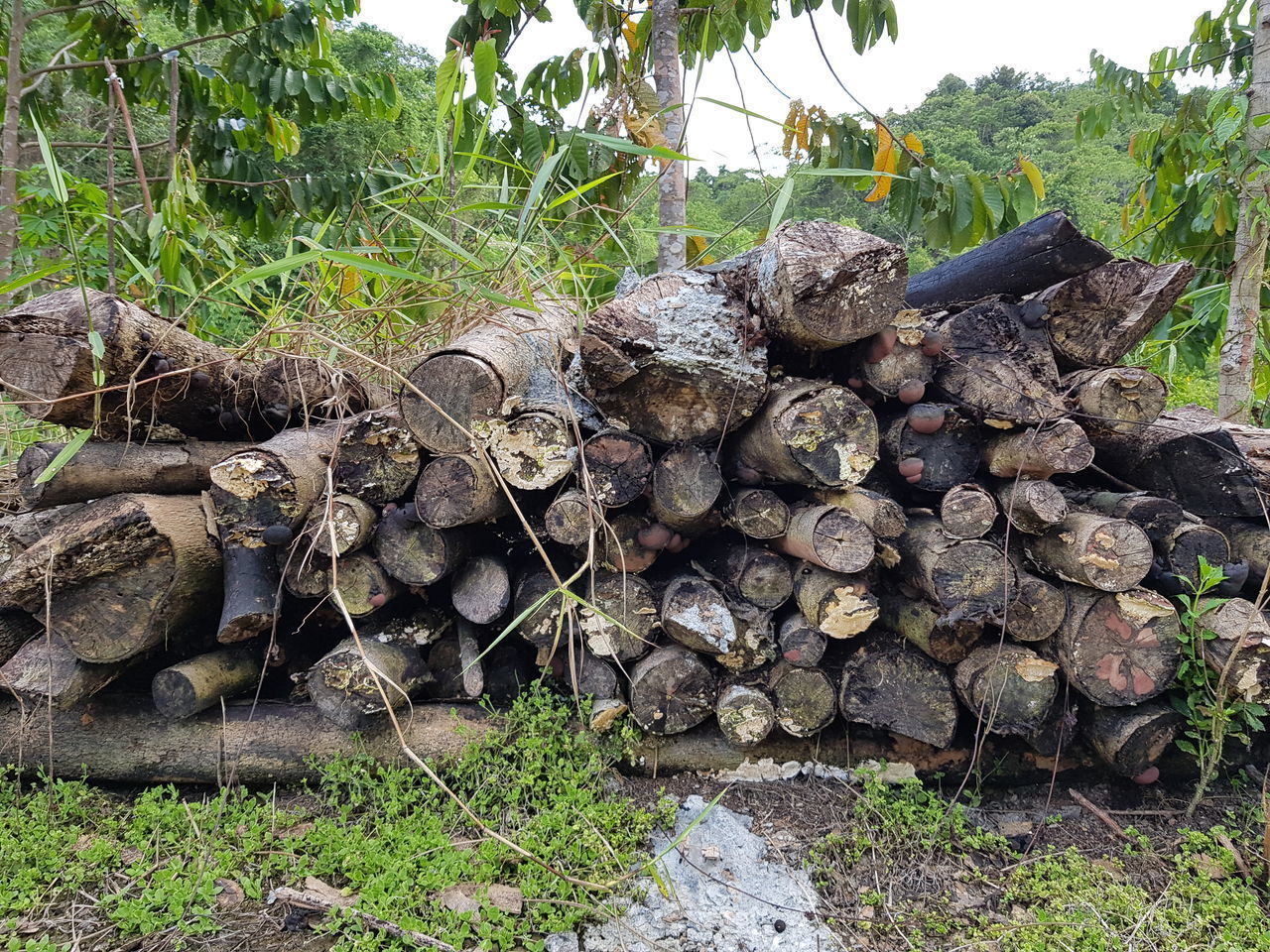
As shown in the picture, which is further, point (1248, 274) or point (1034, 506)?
point (1248, 274)

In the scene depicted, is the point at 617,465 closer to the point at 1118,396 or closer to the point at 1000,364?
the point at 1000,364

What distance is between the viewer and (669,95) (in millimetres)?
3400

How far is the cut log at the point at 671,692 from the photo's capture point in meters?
1.98

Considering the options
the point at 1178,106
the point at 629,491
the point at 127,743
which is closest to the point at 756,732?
the point at 629,491

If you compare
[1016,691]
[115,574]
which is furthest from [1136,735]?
[115,574]

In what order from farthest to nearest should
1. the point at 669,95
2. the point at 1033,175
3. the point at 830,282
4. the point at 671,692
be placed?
1. the point at 669,95
2. the point at 1033,175
3. the point at 671,692
4. the point at 830,282

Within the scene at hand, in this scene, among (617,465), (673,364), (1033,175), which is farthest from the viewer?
(1033,175)

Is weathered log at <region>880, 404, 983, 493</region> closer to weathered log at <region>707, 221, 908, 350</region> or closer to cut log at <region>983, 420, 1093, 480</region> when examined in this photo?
cut log at <region>983, 420, 1093, 480</region>

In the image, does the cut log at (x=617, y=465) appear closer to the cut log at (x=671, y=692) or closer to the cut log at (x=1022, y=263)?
the cut log at (x=671, y=692)

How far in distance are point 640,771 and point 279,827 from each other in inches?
40.0

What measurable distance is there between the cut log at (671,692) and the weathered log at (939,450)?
84 cm

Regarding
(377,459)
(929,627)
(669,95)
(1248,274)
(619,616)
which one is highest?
(669,95)

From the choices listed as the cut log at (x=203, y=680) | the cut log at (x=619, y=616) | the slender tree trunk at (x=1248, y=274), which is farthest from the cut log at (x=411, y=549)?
the slender tree trunk at (x=1248, y=274)

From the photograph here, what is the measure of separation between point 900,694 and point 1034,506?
644mm
